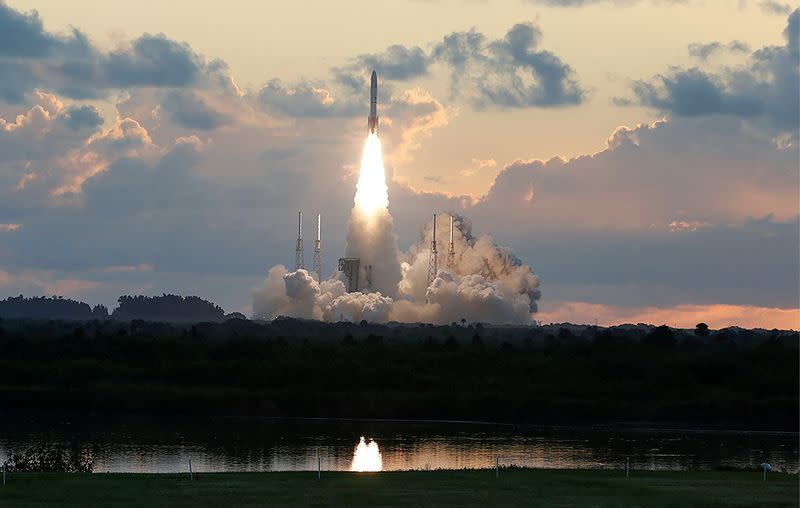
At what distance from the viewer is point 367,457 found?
70875 mm

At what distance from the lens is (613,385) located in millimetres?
101500

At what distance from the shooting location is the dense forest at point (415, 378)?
9662 cm

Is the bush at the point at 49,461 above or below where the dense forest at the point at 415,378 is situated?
below

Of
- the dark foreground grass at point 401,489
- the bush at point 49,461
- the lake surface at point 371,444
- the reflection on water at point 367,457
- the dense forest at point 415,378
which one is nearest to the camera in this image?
the dark foreground grass at point 401,489

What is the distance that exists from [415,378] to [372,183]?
32247 millimetres

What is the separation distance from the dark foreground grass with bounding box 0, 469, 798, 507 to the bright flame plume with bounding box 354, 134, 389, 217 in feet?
243

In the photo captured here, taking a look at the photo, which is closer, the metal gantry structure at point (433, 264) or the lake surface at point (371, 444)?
the lake surface at point (371, 444)

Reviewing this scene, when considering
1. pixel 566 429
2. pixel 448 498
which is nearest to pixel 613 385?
pixel 566 429

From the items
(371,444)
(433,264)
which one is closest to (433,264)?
(433,264)

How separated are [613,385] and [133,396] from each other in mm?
31381

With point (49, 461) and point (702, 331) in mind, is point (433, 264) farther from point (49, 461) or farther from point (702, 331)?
point (49, 461)

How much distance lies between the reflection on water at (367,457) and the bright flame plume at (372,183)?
47506 millimetres

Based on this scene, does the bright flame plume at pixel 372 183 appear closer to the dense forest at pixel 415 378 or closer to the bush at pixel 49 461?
the dense forest at pixel 415 378

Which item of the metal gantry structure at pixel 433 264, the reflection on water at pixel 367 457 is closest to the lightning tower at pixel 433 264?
the metal gantry structure at pixel 433 264
